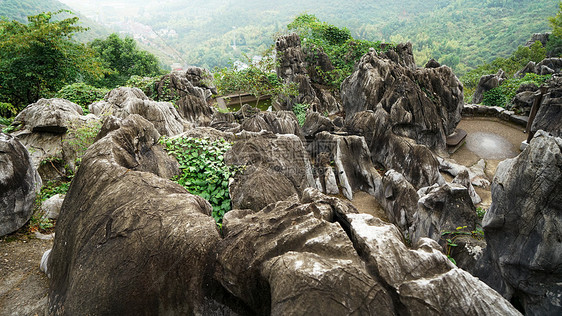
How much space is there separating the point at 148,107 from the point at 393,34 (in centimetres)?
9964

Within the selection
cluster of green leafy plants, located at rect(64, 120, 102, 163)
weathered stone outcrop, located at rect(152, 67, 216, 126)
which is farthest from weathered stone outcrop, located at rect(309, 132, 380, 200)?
cluster of green leafy plants, located at rect(64, 120, 102, 163)

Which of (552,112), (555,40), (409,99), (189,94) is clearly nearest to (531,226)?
(409,99)

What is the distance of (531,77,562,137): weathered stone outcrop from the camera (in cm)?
1227

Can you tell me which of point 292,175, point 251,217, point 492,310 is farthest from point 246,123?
point 492,310

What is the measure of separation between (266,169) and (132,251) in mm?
3667

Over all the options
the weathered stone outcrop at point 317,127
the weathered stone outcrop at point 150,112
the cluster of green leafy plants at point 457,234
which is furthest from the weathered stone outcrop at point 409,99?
the weathered stone outcrop at point 150,112

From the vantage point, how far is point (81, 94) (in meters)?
13.0

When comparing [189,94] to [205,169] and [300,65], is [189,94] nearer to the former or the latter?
[300,65]

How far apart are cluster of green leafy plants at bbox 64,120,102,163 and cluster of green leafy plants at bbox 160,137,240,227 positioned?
2449 mm

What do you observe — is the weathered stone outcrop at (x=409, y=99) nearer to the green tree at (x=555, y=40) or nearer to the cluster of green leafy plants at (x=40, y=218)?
the cluster of green leafy plants at (x=40, y=218)

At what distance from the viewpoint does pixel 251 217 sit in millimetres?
3598

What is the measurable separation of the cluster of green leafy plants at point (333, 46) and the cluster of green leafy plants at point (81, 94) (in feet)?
56.8

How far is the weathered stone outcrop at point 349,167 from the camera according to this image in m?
10.5

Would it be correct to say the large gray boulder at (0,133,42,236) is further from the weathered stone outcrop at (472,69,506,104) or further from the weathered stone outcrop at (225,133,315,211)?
the weathered stone outcrop at (472,69,506,104)
